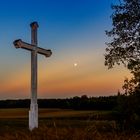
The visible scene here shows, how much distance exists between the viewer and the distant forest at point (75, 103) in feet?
216

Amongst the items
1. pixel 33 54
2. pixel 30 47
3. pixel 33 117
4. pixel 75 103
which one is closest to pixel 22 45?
pixel 30 47

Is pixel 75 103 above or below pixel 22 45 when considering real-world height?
above

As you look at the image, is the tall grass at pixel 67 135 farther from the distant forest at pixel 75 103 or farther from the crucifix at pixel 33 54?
the distant forest at pixel 75 103

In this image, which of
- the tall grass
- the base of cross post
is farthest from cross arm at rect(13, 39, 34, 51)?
the tall grass

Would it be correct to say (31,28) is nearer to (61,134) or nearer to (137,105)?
(137,105)

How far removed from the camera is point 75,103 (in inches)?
2771

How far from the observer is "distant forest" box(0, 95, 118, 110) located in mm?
65938

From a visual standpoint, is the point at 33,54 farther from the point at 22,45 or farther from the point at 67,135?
the point at 67,135

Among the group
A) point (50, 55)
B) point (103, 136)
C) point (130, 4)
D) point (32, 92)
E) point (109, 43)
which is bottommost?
point (103, 136)

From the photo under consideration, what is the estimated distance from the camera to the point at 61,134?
6805 mm

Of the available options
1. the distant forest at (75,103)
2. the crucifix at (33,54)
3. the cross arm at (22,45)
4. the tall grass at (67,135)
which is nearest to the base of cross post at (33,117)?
the crucifix at (33,54)

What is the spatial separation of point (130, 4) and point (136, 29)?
2044 millimetres

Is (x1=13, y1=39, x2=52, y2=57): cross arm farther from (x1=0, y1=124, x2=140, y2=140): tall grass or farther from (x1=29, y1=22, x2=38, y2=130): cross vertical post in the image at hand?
(x1=0, y1=124, x2=140, y2=140): tall grass

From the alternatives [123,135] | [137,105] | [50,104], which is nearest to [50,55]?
[137,105]
